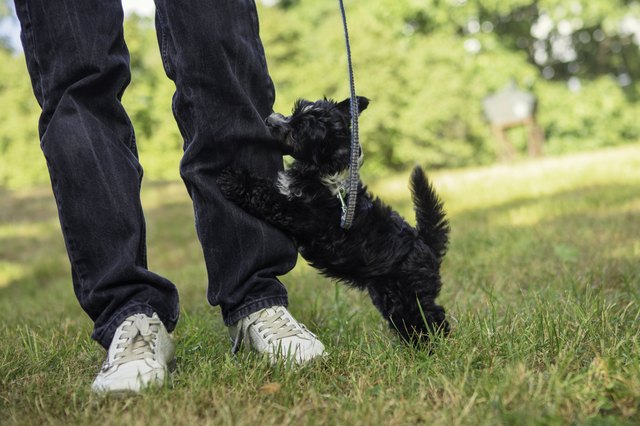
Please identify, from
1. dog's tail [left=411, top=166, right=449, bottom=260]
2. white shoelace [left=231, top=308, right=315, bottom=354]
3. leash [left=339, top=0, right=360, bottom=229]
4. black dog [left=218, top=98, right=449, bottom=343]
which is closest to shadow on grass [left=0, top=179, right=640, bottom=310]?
dog's tail [left=411, top=166, right=449, bottom=260]

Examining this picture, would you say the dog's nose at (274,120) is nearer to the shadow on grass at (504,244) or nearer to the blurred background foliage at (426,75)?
the shadow on grass at (504,244)

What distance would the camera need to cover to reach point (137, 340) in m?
1.87

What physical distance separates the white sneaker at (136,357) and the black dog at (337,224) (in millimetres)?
544

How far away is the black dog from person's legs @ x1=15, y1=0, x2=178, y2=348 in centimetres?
41

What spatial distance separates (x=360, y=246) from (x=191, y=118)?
800mm

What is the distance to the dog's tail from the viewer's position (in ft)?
8.44

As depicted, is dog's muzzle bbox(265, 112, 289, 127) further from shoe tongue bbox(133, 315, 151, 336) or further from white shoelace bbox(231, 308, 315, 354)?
shoe tongue bbox(133, 315, 151, 336)

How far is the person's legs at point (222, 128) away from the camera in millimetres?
2070

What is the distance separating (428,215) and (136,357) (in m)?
1.35

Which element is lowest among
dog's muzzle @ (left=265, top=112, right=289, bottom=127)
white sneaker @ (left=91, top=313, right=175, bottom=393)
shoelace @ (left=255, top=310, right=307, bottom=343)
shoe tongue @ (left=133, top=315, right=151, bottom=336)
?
shoelace @ (left=255, top=310, right=307, bottom=343)

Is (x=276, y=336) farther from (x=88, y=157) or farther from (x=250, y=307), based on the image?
(x=88, y=157)

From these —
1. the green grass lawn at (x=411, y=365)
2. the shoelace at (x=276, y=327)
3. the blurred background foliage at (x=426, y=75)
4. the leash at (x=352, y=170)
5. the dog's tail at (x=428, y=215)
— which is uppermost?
the blurred background foliage at (x=426, y=75)

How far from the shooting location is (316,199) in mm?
2340

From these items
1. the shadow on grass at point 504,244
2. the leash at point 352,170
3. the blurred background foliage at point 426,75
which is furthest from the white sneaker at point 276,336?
the blurred background foliage at point 426,75
